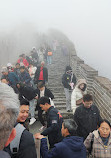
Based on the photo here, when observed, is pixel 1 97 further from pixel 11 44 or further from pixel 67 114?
pixel 11 44

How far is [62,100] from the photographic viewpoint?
6.63m

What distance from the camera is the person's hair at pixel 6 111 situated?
29.7 inches

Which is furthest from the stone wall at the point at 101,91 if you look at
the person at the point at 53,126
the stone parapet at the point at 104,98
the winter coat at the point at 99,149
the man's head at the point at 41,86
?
the man's head at the point at 41,86

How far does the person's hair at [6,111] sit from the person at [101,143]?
2149mm

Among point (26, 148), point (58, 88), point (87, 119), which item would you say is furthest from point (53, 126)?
point (58, 88)

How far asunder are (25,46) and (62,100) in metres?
18.5

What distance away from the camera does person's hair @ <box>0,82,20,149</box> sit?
0.75m

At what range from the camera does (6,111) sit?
771mm

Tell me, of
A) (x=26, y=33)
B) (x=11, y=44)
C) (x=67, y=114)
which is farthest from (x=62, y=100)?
(x=26, y=33)

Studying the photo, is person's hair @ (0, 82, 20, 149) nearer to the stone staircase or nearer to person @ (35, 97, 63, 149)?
person @ (35, 97, 63, 149)

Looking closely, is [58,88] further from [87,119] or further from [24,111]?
[24,111]

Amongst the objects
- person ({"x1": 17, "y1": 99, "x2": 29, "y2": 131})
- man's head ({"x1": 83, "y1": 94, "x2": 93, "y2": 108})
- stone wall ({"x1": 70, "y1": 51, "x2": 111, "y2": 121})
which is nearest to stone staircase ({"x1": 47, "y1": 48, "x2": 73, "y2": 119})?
stone wall ({"x1": 70, "y1": 51, "x2": 111, "y2": 121})

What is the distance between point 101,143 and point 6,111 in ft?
7.40

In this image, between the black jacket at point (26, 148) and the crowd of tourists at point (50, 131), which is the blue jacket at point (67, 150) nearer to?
the crowd of tourists at point (50, 131)
